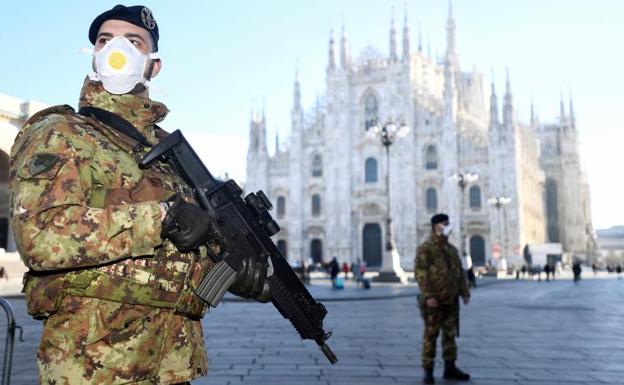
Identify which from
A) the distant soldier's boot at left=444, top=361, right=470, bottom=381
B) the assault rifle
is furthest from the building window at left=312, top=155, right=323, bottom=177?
the assault rifle

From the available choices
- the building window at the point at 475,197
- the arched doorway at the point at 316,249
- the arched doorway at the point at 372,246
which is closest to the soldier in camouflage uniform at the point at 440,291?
the building window at the point at 475,197

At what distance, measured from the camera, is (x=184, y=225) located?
1863 mm

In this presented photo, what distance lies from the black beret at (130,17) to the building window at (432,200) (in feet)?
138

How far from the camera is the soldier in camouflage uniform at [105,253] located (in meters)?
1.83

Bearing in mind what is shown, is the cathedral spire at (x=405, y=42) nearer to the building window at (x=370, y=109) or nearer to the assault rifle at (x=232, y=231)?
the building window at (x=370, y=109)

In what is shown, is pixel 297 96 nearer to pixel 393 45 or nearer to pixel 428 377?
pixel 393 45

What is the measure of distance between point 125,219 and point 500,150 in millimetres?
42506

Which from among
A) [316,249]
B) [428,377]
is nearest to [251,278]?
[428,377]

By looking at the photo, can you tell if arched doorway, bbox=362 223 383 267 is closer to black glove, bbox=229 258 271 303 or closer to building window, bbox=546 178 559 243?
building window, bbox=546 178 559 243

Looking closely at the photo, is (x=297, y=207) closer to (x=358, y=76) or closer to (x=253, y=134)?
(x=253, y=134)

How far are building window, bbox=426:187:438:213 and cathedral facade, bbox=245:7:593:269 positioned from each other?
3.0 inches

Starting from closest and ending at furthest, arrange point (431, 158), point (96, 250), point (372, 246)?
point (96, 250) → point (431, 158) → point (372, 246)

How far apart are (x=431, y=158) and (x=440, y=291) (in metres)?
39.2

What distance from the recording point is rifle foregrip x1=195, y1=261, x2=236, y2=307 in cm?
203
